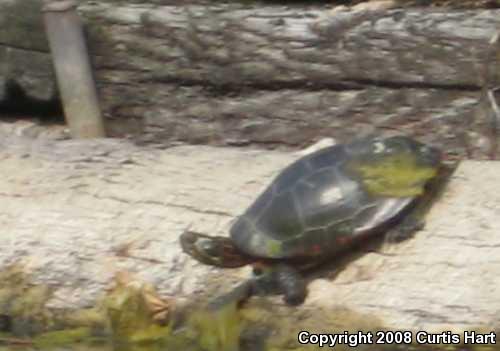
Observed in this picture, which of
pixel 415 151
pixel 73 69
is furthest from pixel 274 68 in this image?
pixel 415 151

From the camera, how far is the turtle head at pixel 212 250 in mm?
5035

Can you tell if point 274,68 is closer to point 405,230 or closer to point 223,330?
point 405,230

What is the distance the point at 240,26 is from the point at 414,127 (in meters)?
0.84

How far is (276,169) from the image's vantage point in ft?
18.4

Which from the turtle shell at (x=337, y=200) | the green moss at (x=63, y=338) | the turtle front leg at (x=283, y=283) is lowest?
the green moss at (x=63, y=338)

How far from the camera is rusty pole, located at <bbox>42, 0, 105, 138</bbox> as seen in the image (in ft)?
20.2

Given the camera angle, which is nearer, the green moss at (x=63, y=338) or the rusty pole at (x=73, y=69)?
the green moss at (x=63, y=338)

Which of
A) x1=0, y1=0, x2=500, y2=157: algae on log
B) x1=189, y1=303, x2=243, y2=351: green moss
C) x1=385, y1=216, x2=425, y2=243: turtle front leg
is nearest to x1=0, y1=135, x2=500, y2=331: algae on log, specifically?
x1=385, y1=216, x2=425, y2=243: turtle front leg

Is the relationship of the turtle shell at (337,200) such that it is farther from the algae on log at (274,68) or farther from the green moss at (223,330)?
the algae on log at (274,68)

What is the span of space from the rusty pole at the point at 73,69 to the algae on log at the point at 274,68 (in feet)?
0.32

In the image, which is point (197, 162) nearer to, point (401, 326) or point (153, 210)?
point (153, 210)

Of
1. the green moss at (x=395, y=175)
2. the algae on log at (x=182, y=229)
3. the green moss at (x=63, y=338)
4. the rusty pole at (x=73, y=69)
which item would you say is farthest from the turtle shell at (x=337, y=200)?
the rusty pole at (x=73, y=69)

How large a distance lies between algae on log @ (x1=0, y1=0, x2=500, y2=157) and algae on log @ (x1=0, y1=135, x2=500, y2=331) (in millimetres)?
262

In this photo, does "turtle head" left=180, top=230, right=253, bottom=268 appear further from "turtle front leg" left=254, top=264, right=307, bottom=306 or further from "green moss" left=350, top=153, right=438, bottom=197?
"green moss" left=350, top=153, right=438, bottom=197
